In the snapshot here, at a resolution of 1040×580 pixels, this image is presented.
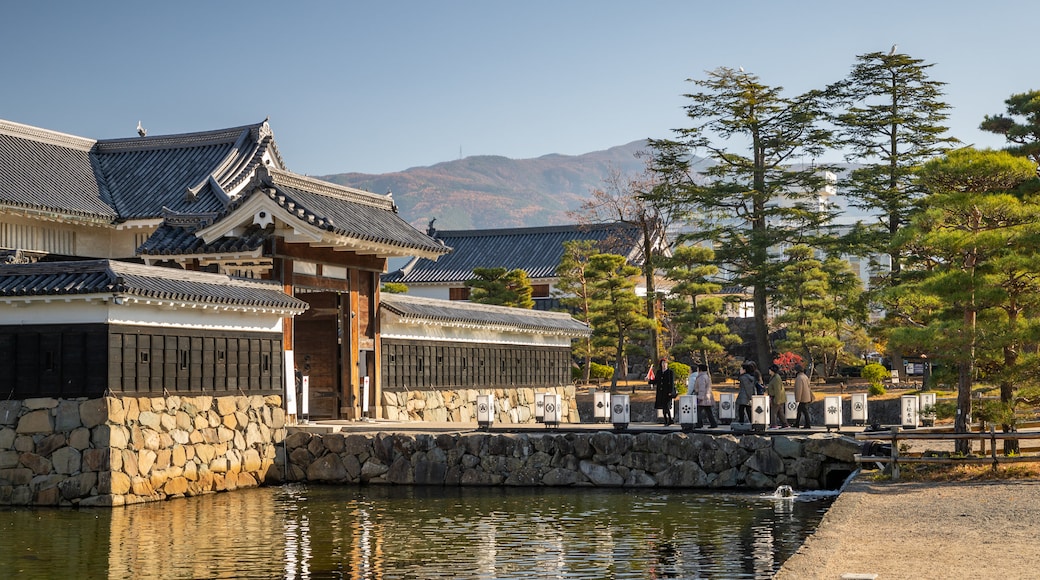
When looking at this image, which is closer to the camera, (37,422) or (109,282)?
(109,282)

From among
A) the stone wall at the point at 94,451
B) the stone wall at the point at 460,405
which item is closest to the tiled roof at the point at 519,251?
the stone wall at the point at 460,405

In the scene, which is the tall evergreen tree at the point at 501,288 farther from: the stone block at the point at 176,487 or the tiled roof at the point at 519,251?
the stone block at the point at 176,487

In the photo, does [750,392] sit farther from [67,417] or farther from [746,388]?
[67,417]

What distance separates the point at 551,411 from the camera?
28688 millimetres

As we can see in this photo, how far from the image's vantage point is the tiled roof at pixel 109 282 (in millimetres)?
21828

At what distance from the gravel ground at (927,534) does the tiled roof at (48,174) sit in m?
21.7

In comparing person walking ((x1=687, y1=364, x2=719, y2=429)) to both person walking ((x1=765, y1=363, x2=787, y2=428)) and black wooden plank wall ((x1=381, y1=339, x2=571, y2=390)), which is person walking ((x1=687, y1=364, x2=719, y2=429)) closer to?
person walking ((x1=765, y1=363, x2=787, y2=428))

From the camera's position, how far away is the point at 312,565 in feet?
52.0

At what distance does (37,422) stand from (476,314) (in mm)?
17571

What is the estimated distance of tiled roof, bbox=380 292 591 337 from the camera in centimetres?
3369

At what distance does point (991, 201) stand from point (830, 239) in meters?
26.3

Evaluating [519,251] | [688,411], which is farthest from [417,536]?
[519,251]

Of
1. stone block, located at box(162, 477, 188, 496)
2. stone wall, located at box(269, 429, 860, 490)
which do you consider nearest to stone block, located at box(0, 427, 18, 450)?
stone block, located at box(162, 477, 188, 496)

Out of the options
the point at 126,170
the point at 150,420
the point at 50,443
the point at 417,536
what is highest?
the point at 126,170
